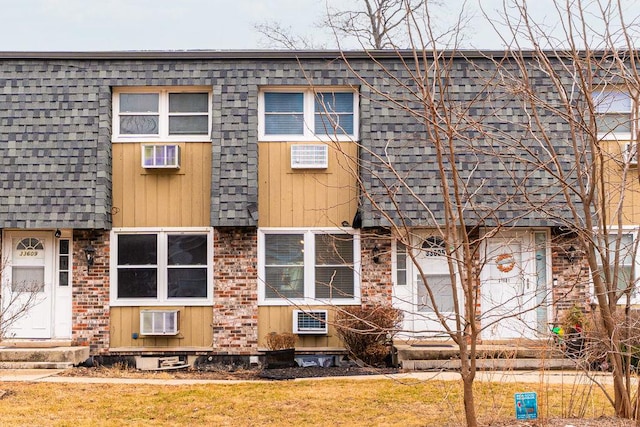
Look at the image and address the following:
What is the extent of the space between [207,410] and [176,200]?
5.35 meters

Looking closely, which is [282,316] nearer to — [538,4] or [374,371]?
[374,371]

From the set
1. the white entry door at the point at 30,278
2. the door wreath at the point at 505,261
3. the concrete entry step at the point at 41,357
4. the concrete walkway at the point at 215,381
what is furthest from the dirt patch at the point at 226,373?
the door wreath at the point at 505,261

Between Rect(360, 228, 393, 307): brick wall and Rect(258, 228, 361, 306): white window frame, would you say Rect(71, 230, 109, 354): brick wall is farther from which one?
Rect(360, 228, 393, 307): brick wall

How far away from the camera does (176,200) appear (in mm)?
13594

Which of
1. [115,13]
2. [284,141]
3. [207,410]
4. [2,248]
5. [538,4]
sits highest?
[115,13]

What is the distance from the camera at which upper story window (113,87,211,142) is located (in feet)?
45.0

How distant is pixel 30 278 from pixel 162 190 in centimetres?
280

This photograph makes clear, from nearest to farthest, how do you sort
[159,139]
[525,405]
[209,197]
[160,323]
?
[525,405] < [160,323] < [209,197] < [159,139]

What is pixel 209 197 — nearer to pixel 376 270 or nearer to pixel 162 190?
pixel 162 190

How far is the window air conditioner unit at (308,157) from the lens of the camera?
13.5 meters

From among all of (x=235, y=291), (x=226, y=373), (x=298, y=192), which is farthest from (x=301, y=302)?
(x=298, y=192)

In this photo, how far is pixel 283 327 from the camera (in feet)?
44.1

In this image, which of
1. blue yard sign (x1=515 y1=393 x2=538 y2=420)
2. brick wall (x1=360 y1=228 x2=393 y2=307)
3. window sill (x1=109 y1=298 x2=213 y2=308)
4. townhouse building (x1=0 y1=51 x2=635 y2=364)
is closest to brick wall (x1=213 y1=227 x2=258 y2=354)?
townhouse building (x1=0 y1=51 x2=635 y2=364)

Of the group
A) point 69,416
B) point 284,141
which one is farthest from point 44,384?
point 284,141
